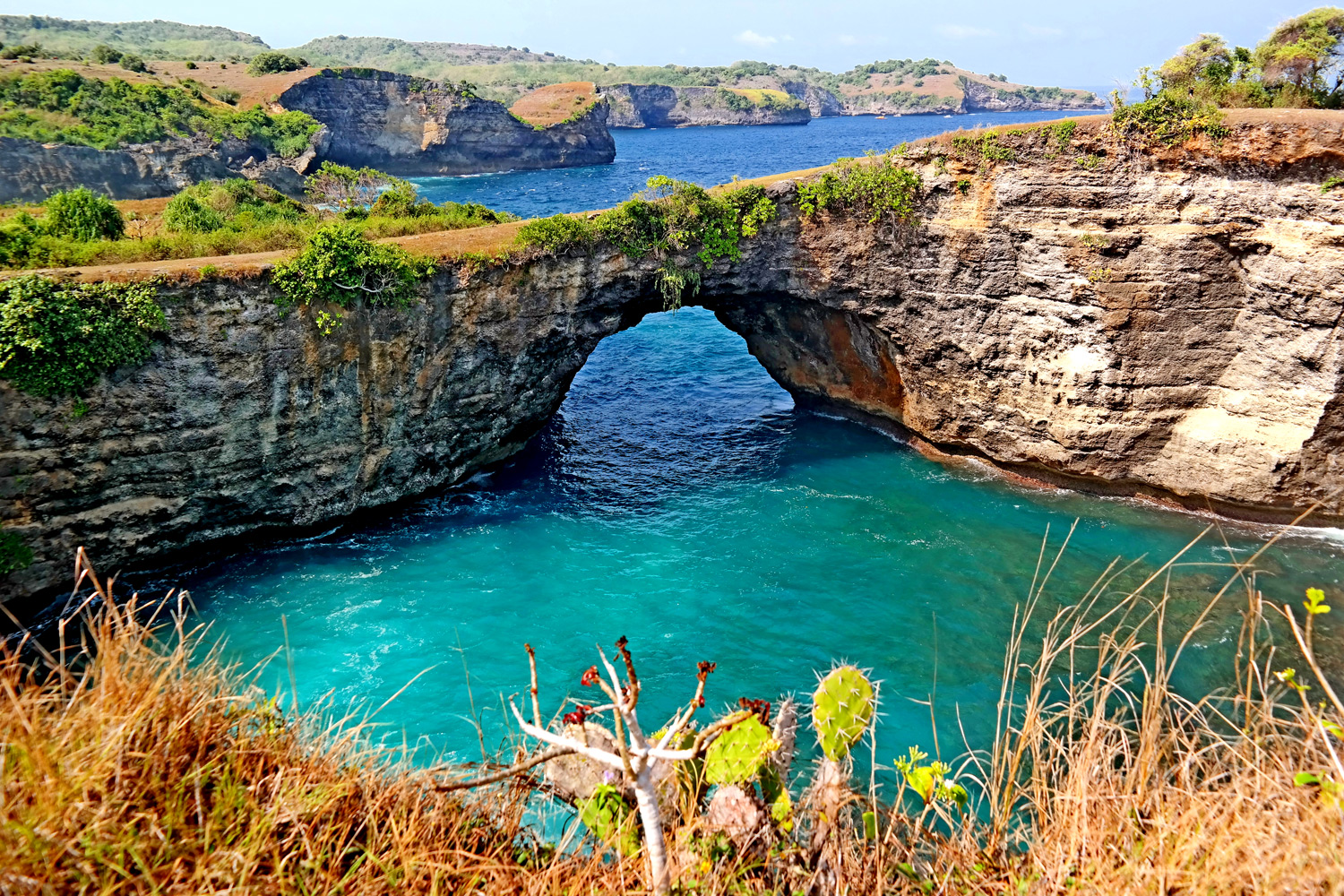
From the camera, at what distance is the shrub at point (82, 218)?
2267 cm

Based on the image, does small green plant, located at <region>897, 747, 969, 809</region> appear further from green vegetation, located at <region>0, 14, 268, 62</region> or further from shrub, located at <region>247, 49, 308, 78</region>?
green vegetation, located at <region>0, 14, 268, 62</region>

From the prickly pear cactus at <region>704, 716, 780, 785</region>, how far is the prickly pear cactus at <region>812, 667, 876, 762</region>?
586mm

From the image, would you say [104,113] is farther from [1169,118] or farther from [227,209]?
[1169,118]

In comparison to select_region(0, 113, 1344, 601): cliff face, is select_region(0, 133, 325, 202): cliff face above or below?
above

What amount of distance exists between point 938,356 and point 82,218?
28069mm

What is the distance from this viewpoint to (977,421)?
2534 centimetres

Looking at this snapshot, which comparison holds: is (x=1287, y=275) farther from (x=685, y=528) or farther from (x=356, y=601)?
(x=356, y=601)

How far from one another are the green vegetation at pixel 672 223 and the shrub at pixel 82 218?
13346 millimetres

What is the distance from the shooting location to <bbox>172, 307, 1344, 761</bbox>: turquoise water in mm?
17109

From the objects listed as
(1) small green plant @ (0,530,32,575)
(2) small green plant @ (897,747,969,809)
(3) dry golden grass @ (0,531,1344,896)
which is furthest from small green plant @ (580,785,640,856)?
(1) small green plant @ (0,530,32,575)

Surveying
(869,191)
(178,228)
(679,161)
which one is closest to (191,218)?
(178,228)

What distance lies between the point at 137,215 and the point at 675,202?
21.0 m

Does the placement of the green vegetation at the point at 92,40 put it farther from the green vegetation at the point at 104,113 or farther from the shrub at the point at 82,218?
the shrub at the point at 82,218

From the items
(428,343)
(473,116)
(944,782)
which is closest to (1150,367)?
(944,782)
